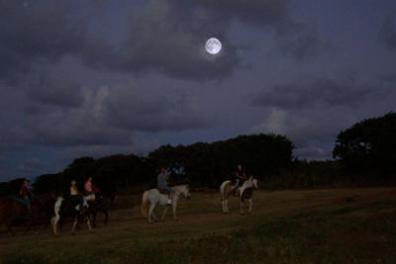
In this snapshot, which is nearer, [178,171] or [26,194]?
[26,194]

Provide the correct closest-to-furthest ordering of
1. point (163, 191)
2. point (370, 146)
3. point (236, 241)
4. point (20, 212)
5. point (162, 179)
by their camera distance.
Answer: point (236, 241), point (20, 212), point (163, 191), point (162, 179), point (370, 146)

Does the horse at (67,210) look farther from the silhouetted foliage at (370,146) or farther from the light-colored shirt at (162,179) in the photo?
the silhouetted foliage at (370,146)

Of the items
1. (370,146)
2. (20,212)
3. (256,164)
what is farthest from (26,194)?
(256,164)

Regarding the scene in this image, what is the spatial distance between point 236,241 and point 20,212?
12551 millimetres

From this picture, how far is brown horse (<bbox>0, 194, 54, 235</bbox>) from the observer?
25.0 meters

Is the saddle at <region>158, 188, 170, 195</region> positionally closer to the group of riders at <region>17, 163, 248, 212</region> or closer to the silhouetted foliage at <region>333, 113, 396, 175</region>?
the group of riders at <region>17, 163, 248, 212</region>

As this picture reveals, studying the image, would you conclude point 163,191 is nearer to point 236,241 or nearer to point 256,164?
point 236,241

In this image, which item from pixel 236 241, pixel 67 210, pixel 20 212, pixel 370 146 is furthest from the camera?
pixel 370 146

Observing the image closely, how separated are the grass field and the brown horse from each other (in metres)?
0.81

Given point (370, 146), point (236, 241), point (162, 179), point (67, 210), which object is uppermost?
point (370, 146)

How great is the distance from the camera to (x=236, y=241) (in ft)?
57.7

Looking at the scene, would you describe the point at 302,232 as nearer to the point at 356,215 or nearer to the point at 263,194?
the point at 356,215

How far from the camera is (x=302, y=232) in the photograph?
750 inches

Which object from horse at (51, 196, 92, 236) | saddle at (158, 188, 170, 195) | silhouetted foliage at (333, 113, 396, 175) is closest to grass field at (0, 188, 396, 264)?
horse at (51, 196, 92, 236)
